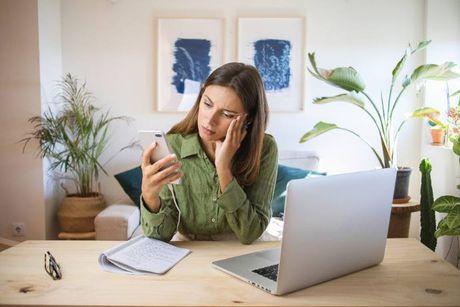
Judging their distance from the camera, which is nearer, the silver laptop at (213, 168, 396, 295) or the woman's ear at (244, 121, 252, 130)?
the silver laptop at (213, 168, 396, 295)

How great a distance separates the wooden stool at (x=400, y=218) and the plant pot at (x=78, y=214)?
83.4 inches

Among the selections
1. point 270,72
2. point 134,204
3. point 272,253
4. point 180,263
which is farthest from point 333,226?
point 270,72

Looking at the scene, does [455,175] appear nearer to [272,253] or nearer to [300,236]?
[272,253]

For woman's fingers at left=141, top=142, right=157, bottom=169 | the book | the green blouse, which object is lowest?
the book

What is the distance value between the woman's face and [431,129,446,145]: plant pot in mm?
2324

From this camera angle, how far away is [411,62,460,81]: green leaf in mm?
2938

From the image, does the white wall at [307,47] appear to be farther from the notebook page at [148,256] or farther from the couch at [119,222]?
the notebook page at [148,256]

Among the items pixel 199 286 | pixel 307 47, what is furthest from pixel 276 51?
pixel 199 286

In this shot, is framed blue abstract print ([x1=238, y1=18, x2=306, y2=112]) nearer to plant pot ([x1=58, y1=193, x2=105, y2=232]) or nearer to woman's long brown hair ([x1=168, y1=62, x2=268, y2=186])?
plant pot ([x1=58, y1=193, x2=105, y2=232])

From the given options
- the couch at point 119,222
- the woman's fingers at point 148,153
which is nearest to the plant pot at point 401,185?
the couch at point 119,222

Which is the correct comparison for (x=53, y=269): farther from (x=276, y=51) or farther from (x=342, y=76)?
(x=276, y=51)

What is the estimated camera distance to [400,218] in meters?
3.01

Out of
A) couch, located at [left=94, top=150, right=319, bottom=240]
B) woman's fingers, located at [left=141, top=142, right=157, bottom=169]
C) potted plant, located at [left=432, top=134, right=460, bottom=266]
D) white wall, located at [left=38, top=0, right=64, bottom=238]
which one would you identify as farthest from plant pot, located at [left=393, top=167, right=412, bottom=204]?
white wall, located at [left=38, top=0, right=64, bottom=238]

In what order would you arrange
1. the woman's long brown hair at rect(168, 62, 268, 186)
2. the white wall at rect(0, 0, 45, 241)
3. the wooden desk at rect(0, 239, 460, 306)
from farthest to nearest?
1. the white wall at rect(0, 0, 45, 241)
2. the woman's long brown hair at rect(168, 62, 268, 186)
3. the wooden desk at rect(0, 239, 460, 306)
